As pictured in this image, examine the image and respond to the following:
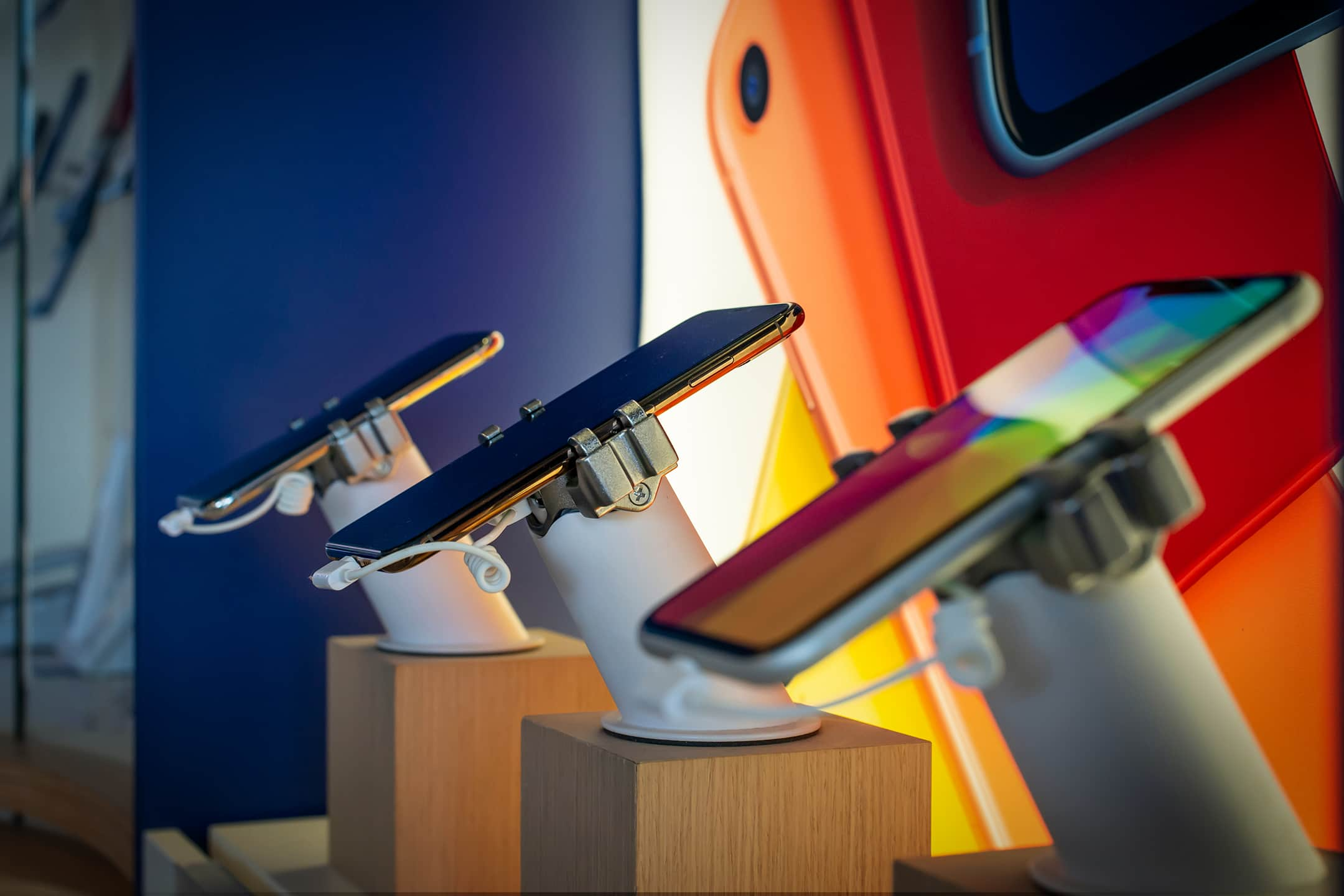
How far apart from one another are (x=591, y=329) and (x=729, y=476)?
0.43m

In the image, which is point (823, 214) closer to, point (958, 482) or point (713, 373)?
point (713, 373)

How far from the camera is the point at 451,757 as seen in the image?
5.23ft

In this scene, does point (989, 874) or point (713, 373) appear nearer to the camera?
point (989, 874)

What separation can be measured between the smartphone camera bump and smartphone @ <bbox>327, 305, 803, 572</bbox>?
0.78 m

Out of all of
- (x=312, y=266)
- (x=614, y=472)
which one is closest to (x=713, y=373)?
(x=614, y=472)

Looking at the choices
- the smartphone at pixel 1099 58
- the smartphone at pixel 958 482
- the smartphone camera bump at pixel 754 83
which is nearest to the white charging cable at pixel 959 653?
the smartphone at pixel 958 482

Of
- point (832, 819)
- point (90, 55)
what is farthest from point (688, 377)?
point (90, 55)

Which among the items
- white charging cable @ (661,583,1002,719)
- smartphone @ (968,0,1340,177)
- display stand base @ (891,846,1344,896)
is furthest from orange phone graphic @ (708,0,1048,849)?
white charging cable @ (661,583,1002,719)

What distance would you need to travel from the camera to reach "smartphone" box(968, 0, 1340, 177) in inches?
47.6

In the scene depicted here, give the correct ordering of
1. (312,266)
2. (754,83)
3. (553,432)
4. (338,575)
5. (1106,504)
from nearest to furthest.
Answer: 1. (1106,504)
2. (338,575)
3. (553,432)
4. (754,83)
5. (312,266)

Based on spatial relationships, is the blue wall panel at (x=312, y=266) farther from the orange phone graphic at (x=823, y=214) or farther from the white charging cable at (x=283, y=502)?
the white charging cable at (x=283, y=502)

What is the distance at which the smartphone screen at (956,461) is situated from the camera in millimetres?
A: 621

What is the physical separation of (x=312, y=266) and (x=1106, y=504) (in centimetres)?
183

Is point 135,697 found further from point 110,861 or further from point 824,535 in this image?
point 824,535
